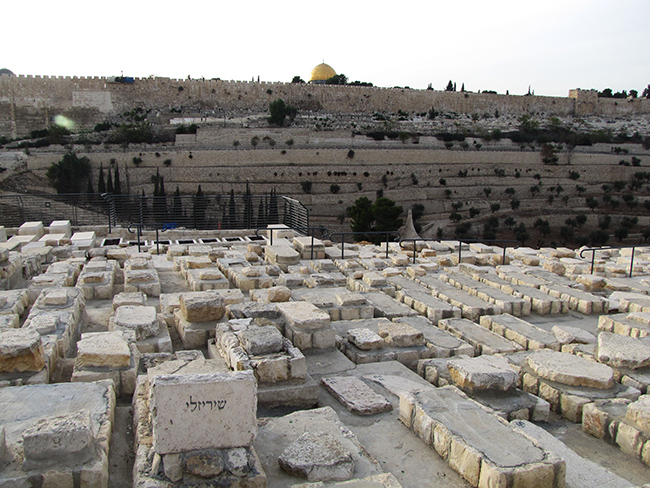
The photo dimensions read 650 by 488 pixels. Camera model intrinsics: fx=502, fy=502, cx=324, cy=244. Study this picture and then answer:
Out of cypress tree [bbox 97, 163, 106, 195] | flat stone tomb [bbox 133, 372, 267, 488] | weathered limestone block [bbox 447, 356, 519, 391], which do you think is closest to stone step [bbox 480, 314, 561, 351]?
weathered limestone block [bbox 447, 356, 519, 391]

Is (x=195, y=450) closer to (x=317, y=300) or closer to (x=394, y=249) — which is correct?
(x=317, y=300)

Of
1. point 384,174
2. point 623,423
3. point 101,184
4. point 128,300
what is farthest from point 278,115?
point 623,423

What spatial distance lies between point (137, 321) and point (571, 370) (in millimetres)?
3820

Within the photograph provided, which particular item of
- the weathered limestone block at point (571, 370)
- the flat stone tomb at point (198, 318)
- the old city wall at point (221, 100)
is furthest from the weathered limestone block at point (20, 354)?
the old city wall at point (221, 100)

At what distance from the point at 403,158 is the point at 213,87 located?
22258 mm

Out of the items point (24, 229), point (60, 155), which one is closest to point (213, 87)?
point (60, 155)

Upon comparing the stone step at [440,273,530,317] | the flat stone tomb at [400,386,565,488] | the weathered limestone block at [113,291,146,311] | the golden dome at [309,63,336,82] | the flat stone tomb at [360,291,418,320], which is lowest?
the flat stone tomb at [360,291,418,320]

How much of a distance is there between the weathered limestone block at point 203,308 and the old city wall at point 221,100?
48.3 m

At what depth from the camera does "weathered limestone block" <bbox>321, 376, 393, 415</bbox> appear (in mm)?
3580

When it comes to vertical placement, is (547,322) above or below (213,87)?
below

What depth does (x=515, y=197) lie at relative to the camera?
43531 mm

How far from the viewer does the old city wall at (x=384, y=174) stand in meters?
39.6

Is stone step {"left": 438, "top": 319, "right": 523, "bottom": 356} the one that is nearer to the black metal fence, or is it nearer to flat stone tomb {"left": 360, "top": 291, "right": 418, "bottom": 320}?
flat stone tomb {"left": 360, "top": 291, "right": 418, "bottom": 320}

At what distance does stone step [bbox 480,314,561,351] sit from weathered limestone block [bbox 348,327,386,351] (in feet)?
4.66
